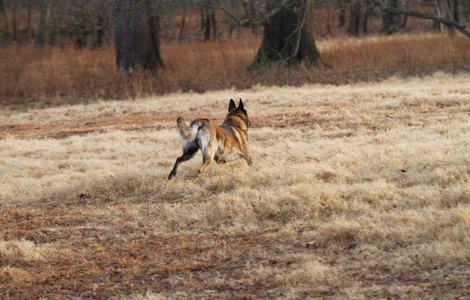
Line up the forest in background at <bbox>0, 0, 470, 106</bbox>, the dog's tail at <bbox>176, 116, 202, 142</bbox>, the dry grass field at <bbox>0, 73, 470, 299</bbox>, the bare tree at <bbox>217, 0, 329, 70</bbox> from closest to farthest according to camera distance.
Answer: the dry grass field at <bbox>0, 73, 470, 299</bbox>, the dog's tail at <bbox>176, 116, 202, 142</bbox>, the forest in background at <bbox>0, 0, 470, 106</bbox>, the bare tree at <bbox>217, 0, 329, 70</bbox>

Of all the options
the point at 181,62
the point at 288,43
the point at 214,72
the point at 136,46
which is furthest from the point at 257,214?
the point at 136,46

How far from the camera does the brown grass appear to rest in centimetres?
1898

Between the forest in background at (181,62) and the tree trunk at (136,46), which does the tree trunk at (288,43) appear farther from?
the tree trunk at (136,46)

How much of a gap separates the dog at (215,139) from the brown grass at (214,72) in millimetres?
9404

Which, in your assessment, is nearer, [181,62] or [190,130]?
[190,130]

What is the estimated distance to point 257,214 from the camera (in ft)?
23.5

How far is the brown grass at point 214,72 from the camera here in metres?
19.0

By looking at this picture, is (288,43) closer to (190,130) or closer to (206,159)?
(206,159)

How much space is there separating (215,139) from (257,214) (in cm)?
164

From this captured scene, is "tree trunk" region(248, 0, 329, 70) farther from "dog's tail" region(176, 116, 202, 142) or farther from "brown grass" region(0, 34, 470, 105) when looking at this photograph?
"dog's tail" region(176, 116, 202, 142)

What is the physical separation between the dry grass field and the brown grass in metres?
6.21

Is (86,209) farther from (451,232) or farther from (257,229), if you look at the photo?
(451,232)

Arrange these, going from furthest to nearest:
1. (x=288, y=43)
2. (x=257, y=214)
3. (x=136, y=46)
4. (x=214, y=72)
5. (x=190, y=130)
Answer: (x=136, y=46) → (x=288, y=43) → (x=214, y=72) → (x=190, y=130) → (x=257, y=214)

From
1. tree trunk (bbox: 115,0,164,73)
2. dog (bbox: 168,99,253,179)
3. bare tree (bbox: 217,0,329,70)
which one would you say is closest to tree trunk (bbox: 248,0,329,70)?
bare tree (bbox: 217,0,329,70)
